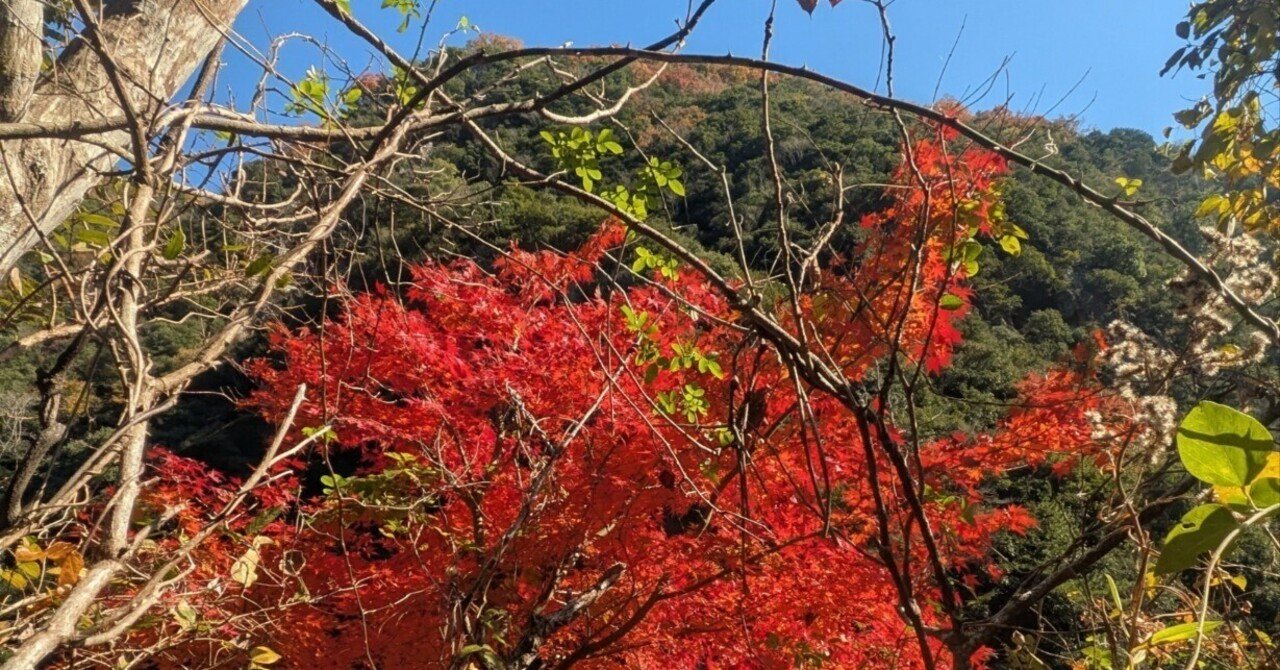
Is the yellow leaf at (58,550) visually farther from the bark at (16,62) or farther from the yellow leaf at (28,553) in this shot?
the bark at (16,62)

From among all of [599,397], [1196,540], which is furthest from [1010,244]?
[1196,540]

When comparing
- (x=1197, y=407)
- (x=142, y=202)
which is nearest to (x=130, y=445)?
(x=142, y=202)

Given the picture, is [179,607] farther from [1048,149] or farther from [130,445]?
[1048,149]

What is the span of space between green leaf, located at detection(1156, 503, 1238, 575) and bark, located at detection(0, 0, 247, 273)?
4.70ft

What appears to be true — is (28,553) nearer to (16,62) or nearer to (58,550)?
(58,550)

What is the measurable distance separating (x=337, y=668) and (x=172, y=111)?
3633mm

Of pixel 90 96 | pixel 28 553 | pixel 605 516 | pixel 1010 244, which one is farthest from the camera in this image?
pixel 605 516

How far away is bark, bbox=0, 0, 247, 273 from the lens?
4.35 ft

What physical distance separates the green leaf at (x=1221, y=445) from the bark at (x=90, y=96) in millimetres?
1424

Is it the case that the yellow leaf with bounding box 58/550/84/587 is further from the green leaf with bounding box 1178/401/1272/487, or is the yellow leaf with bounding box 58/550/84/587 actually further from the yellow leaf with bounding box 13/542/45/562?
the green leaf with bounding box 1178/401/1272/487

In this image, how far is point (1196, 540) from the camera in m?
0.41

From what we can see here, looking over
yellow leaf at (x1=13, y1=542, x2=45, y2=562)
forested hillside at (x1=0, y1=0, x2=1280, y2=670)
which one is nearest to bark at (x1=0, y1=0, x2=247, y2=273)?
forested hillside at (x1=0, y1=0, x2=1280, y2=670)

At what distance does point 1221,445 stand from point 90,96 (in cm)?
166

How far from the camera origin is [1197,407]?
15.6 inches
